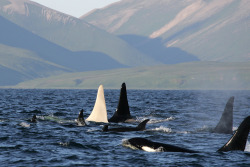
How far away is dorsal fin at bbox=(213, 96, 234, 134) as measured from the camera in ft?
76.0

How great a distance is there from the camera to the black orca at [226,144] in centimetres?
1717

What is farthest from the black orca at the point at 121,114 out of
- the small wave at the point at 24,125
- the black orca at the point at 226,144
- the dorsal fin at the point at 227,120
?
the black orca at the point at 226,144

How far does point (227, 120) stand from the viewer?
23578 millimetres

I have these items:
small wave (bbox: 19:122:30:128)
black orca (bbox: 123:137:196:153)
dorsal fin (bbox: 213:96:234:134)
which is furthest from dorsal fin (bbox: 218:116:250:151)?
small wave (bbox: 19:122:30:128)

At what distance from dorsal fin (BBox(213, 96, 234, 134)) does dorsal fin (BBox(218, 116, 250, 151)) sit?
516 cm

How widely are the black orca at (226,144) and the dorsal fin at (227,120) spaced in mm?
5006

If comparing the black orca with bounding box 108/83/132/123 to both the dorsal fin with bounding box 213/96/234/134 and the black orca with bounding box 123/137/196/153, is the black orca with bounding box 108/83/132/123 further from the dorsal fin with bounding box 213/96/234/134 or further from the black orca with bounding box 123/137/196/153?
the black orca with bounding box 123/137/196/153

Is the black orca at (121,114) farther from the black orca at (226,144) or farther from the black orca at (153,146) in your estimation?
the black orca at (153,146)

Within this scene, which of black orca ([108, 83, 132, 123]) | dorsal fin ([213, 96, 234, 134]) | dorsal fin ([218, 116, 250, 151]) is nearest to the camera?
dorsal fin ([218, 116, 250, 151])

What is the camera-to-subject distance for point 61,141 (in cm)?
2197

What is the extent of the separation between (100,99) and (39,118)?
606cm

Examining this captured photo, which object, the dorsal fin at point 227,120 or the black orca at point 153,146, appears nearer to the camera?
the black orca at point 153,146

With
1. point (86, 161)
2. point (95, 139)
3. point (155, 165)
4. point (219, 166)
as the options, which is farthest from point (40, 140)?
point (219, 166)

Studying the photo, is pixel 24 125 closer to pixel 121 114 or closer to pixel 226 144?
pixel 121 114
